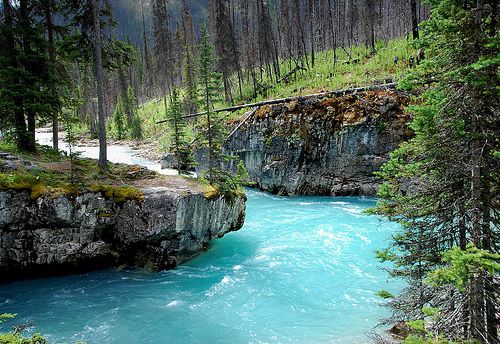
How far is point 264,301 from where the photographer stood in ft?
41.2

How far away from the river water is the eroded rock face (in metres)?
0.69

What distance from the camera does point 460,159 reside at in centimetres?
623

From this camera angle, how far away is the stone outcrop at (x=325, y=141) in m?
24.9

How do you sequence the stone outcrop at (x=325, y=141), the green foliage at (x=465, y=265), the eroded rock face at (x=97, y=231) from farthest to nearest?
the stone outcrop at (x=325, y=141) → the eroded rock face at (x=97, y=231) → the green foliage at (x=465, y=265)

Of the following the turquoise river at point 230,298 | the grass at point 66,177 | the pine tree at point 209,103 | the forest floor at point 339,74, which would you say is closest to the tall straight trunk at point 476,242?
the turquoise river at point 230,298

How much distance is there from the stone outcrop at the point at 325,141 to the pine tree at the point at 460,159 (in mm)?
18760

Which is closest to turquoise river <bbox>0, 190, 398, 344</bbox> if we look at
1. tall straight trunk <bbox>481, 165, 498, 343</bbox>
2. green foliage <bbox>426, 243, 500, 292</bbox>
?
tall straight trunk <bbox>481, 165, 498, 343</bbox>

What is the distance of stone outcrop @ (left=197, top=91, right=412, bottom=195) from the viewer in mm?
24938

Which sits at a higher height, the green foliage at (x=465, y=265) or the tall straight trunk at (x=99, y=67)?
the tall straight trunk at (x=99, y=67)

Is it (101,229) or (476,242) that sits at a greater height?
(476,242)

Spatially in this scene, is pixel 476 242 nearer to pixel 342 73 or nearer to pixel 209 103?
pixel 209 103

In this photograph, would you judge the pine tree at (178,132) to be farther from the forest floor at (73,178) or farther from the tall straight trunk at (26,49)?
the tall straight trunk at (26,49)

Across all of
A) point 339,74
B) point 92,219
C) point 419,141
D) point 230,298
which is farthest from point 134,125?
point 419,141

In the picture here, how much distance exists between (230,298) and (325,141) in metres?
17.2
